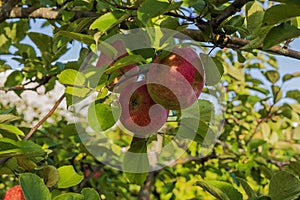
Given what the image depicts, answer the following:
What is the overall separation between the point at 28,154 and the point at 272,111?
61.7 inches

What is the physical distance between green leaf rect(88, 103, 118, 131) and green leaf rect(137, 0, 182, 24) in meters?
0.22

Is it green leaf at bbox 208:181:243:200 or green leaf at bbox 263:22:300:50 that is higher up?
green leaf at bbox 263:22:300:50

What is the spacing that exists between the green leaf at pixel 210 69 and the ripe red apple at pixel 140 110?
117mm

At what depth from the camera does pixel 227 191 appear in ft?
2.90

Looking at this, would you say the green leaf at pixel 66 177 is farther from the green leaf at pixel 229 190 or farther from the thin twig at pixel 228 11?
the thin twig at pixel 228 11

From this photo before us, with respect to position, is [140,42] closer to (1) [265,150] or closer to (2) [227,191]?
(2) [227,191]

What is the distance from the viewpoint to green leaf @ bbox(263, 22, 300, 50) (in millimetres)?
706

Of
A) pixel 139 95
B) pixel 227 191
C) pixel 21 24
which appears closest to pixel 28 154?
pixel 139 95

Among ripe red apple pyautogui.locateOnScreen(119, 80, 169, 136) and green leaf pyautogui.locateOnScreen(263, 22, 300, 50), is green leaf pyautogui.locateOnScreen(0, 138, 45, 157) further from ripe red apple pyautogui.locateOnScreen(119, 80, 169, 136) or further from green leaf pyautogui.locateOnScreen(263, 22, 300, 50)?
green leaf pyautogui.locateOnScreen(263, 22, 300, 50)

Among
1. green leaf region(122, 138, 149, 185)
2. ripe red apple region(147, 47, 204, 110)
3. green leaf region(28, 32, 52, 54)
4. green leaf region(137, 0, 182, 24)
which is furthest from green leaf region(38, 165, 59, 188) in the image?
green leaf region(28, 32, 52, 54)

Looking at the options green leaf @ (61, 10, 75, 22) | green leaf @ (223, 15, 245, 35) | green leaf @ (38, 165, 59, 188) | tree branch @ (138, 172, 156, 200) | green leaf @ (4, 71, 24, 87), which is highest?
green leaf @ (223, 15, 245, 35)

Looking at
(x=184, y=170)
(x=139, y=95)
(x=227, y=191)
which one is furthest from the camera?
(x=184, y=170)

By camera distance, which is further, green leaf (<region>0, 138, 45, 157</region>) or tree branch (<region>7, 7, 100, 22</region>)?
tree branch (<region>7, 7, 100, 22</region>)

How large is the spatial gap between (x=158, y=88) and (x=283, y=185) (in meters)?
0.30
